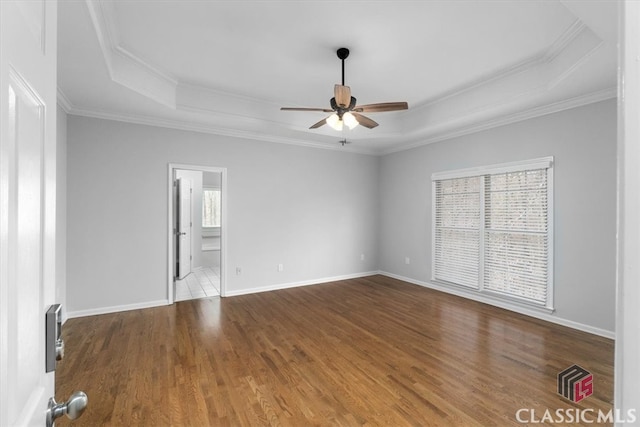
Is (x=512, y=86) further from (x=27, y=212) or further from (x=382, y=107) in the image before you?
(x=27, y=212)

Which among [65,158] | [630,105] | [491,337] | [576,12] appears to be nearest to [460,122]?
[576,12]

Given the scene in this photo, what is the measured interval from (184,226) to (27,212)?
234 inches

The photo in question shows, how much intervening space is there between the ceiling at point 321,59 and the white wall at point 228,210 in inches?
16.0

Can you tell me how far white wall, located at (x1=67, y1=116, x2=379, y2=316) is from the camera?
409 centimetres

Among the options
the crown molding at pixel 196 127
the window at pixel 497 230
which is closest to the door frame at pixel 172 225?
the crown molding at pixel 196 127

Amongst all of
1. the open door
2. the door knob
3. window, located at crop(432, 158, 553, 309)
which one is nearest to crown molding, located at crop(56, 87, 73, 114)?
the open door

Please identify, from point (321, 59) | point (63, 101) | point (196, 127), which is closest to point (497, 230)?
point (321, 59)

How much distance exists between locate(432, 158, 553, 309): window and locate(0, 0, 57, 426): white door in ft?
15.7

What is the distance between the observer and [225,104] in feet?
14.4

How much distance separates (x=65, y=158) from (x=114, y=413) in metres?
3.31

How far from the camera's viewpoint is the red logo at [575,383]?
7.71 feet

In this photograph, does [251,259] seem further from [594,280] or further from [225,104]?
[594,280]

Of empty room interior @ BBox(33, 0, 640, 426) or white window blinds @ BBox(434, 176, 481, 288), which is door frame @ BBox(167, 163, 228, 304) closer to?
empty room interior @ BBox(33, 0, 640, 426)

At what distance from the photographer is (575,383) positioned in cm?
249
